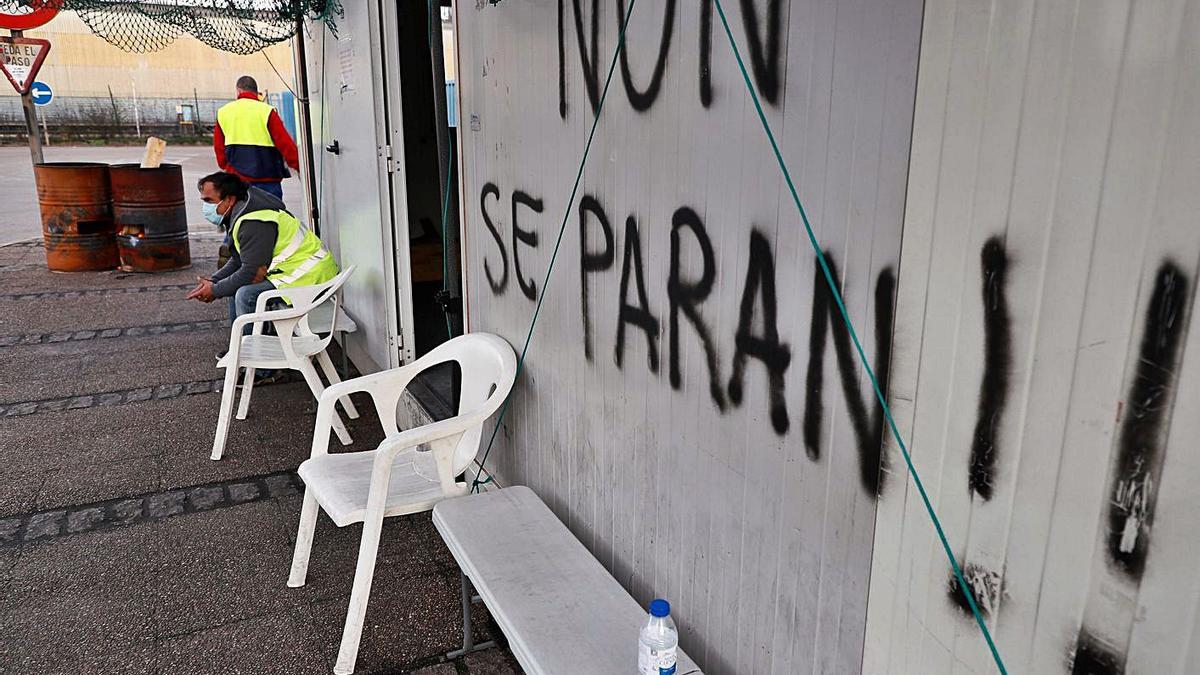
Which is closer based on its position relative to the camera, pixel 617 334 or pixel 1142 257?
pixel 1142 257

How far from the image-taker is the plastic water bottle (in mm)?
1850

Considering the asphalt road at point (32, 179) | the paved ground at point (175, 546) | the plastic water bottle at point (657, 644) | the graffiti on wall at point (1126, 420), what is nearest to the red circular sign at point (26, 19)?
the paved ground at point (175, 546)

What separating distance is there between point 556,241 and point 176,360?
4.21 metres

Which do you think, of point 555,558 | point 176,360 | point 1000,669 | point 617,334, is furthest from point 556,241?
point 176,360

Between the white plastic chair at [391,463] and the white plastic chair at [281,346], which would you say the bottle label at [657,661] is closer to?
the white plastic chair at [391,463]

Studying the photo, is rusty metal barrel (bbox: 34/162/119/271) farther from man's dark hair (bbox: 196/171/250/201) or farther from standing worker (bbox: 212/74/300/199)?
man's dark hair (bbox: 196/171/250/201)

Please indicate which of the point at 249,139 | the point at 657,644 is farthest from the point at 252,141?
the point at 657,644

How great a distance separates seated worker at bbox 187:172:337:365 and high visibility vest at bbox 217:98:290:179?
78.8 inches

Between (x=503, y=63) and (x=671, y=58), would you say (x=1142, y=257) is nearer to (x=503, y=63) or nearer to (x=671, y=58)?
(x=671, y=58)

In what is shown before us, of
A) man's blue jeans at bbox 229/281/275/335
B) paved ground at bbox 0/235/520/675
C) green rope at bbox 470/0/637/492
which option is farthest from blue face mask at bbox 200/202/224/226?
green rope at bbox 470/0/637/492

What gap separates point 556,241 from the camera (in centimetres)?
269

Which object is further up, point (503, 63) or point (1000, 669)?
point (503, 63)

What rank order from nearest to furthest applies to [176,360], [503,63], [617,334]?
[617,334] < [503,63] < [176,360]

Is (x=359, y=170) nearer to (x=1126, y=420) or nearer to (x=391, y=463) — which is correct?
(x=391, y=463)
